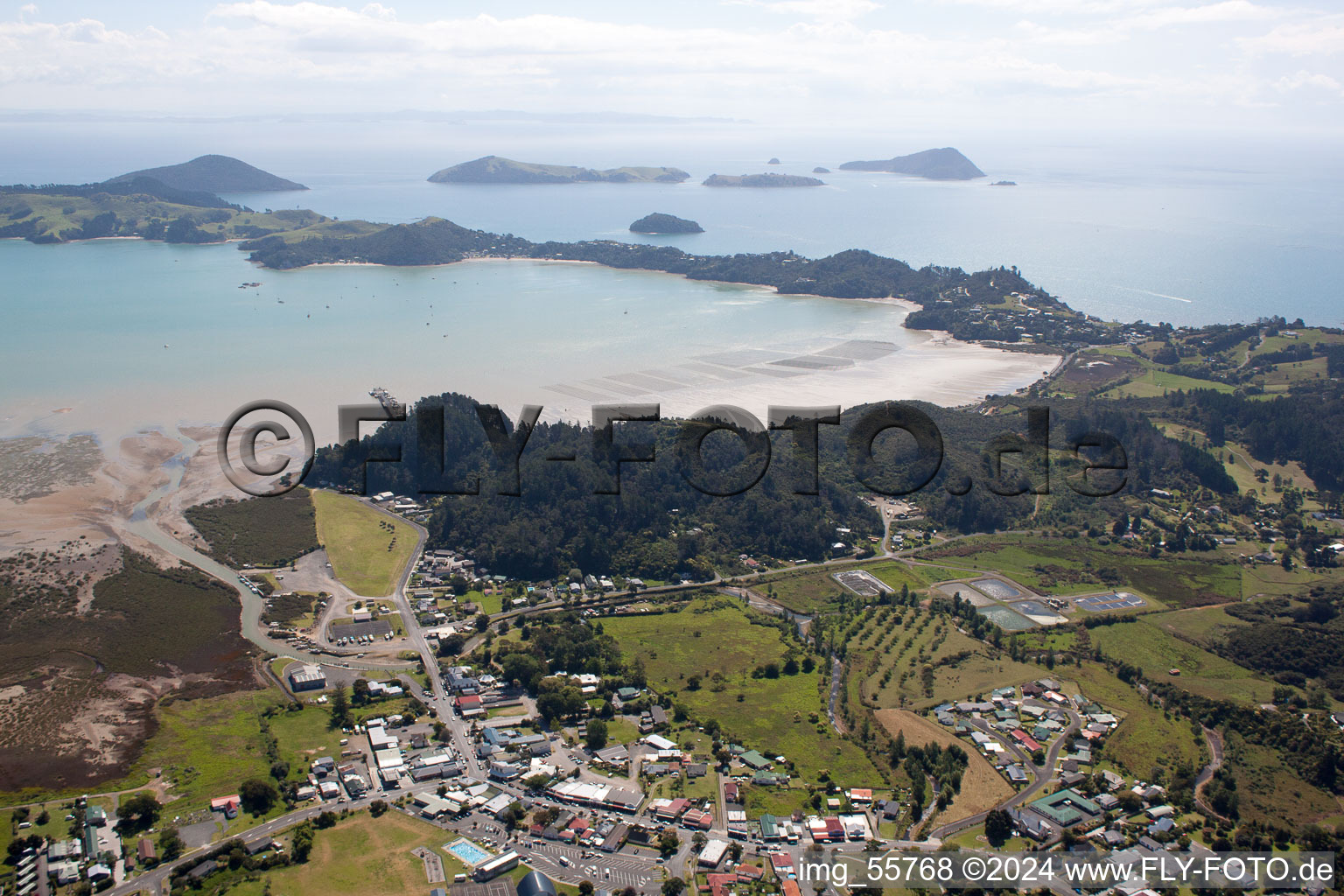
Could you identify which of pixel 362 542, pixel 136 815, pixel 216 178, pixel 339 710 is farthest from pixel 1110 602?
pixel 216 178

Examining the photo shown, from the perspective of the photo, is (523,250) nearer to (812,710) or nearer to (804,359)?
(804,359)

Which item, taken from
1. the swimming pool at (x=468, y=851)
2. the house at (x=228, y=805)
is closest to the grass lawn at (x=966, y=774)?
the swimming pool at (x=468, y=851)

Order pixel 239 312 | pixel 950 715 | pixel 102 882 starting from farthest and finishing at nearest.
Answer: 1. pixel 239 312
2. pixel 950 715
3. pixel 102 882

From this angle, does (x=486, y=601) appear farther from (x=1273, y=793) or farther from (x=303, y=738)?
(x=1273, y=793)

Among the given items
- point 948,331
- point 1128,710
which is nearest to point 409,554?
point 1128,710

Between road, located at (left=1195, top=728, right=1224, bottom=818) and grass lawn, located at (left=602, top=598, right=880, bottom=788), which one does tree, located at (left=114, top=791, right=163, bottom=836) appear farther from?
road, located at (left=1195, top=728, right=1224, bottom=818)

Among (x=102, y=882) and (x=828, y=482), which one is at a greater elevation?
(x=828, y=482)
